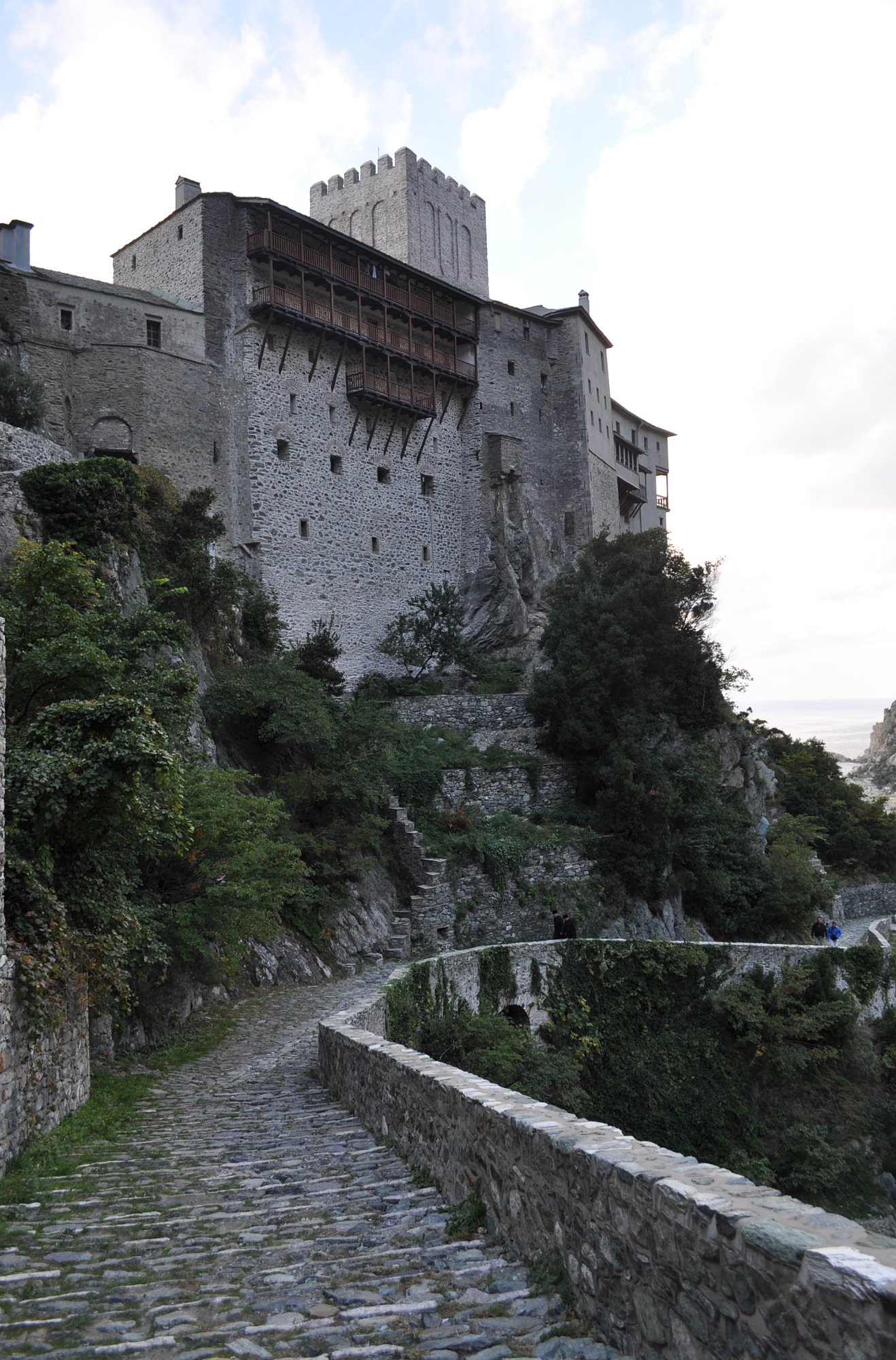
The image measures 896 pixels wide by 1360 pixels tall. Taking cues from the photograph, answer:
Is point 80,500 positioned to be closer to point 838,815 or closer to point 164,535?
point 164,535

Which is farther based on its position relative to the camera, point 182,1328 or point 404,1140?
point 404,1140

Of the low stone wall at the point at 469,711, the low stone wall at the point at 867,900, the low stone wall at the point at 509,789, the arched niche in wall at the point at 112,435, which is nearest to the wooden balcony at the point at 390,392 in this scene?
the arched niche in wall at the point at 112,435

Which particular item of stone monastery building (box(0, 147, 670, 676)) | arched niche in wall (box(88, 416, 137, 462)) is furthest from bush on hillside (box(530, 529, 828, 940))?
arched niche in wall (box(88, 416, 137, 462))

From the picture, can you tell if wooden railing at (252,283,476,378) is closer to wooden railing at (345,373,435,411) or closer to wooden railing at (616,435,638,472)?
wooden railing at (345,373,435,411)

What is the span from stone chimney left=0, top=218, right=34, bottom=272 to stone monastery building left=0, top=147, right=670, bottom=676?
6cm

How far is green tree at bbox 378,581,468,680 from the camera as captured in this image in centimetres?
3688

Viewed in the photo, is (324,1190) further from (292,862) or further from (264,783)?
(264,783)

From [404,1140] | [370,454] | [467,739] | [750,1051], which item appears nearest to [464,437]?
[370,454]

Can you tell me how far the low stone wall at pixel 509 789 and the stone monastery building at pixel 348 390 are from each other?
9908 mm

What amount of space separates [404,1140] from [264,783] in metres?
16.0

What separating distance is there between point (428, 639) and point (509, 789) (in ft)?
32.1

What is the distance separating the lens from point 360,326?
36969mm

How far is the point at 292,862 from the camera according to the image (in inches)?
598

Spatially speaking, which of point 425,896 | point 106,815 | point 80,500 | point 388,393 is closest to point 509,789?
point 425,896
